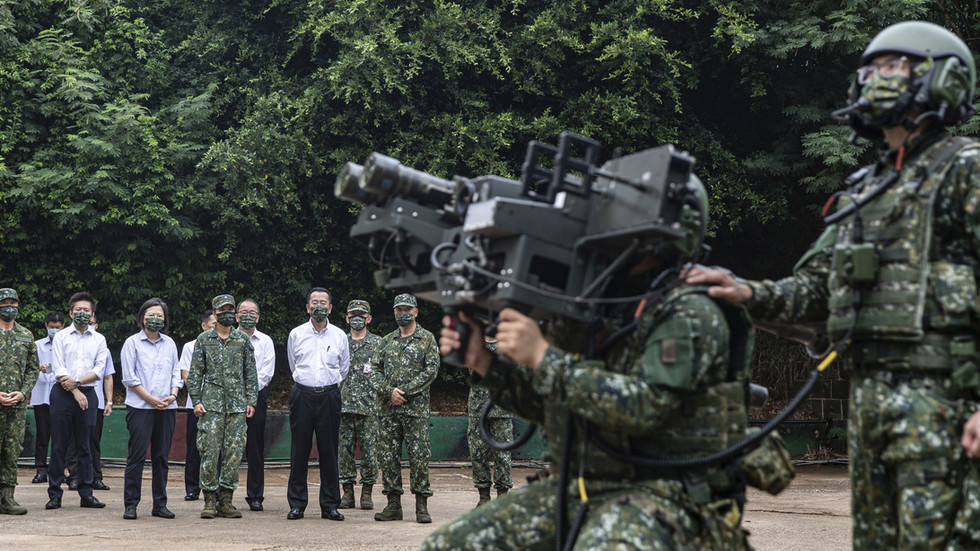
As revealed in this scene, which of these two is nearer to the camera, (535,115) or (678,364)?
(678,364)

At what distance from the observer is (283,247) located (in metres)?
21.4

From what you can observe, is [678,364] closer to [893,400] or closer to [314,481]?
[893,400]

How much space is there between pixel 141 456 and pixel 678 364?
Answer: 8.56 metres

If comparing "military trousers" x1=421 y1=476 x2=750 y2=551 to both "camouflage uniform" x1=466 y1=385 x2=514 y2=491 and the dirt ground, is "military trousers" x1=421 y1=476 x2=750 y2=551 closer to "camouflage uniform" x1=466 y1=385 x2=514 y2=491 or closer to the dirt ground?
the dirt ground

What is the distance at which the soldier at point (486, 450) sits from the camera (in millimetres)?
11094

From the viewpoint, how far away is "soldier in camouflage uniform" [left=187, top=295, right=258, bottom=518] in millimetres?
11008

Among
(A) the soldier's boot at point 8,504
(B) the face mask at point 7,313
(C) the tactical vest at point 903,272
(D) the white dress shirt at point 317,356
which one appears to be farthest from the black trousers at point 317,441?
(C) the tactical vest at point 903,272

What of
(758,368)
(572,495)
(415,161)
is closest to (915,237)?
(572,495)

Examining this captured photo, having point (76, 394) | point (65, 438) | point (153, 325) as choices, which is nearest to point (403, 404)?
point (153, 325)

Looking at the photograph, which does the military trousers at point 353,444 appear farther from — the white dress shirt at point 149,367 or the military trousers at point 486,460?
the white dress shirt at point 149,367

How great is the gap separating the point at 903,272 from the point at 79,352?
10.5m

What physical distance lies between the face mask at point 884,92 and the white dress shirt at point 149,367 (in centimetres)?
A: 892

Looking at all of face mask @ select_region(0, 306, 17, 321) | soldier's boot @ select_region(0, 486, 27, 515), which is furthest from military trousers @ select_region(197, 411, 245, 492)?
face mask @ select_region(0, 306, 17, 321)

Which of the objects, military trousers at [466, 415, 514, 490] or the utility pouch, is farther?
military trousers at [466, 415, 514, 490]
